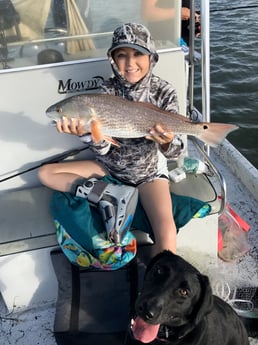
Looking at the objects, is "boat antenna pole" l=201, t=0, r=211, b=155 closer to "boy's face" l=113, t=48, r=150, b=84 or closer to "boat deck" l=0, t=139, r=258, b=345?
"boy's face" l=113, t=48, r=150, b=84

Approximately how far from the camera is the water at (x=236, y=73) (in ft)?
20.9

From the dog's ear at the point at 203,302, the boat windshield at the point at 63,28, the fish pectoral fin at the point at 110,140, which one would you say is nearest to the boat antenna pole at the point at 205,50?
the boat windshield at the point at 63,28

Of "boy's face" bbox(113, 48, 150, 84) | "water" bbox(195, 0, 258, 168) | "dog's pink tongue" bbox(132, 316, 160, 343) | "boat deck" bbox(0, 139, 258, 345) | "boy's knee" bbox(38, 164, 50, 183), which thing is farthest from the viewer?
Answer: "water" bbox(195, 0, 258, 168)

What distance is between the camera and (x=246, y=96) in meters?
7.53

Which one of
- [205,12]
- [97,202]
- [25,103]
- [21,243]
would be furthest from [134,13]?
[21,243]

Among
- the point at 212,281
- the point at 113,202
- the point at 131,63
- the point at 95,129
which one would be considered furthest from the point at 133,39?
the point at 212,281

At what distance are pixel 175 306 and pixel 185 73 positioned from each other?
1.78m

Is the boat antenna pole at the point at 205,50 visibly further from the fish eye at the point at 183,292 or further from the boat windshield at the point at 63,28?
the fish eye at the point at 183,292

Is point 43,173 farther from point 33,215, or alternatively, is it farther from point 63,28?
point 63,28

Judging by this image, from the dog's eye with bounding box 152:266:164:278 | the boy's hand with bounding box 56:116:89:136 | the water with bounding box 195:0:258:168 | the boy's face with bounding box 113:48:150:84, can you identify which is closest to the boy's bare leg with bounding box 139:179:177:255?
the dog's eye with bounding box 152:266:164:278

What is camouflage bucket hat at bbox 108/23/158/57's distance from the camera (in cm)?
247

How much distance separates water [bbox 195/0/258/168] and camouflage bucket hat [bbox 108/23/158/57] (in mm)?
2665

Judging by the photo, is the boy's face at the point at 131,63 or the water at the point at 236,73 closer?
the boy's face at the point at 131,63

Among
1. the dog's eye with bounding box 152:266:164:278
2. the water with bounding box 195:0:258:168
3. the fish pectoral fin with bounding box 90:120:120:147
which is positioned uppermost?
the fish pectoral fin with bounding box 90:120:120:147
